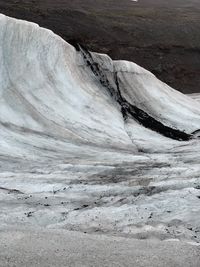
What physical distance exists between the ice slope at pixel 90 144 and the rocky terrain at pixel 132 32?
25.1 feet

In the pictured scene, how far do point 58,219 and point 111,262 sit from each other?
6.35 ft

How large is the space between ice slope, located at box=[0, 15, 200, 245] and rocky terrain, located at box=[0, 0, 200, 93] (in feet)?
25.1

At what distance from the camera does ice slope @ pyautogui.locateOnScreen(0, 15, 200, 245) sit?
23.1 feet

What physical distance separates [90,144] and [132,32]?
14.0m

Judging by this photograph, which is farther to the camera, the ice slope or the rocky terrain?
the rocky terrain

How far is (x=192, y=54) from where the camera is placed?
23.5 metres

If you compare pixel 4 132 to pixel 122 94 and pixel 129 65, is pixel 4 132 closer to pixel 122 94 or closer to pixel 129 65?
pixel 122 94

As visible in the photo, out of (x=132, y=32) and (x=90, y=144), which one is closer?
(x=90, y=144)

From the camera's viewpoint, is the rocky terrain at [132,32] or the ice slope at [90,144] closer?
the ice slope at [90,144]

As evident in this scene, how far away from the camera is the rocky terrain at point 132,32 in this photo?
2223 cm

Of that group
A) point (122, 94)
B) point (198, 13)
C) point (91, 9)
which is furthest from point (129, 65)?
point (198, 13)

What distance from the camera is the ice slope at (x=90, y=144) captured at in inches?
277

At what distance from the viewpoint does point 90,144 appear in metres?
10.6

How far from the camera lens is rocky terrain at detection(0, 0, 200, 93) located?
22.2 meters
